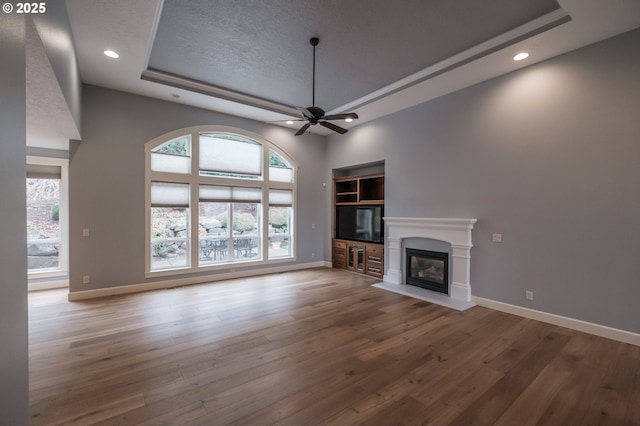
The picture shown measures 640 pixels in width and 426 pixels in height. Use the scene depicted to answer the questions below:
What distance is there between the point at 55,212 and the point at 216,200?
2.98 metres

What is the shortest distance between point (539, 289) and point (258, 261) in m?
5.23

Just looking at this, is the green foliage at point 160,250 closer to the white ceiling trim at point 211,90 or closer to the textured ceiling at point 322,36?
the white ceiling trim at point 211,90

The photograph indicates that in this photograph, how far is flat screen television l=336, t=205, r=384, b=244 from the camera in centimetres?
618

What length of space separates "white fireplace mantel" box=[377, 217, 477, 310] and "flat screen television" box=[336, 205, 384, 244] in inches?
20.6

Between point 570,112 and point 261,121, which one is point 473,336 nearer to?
point 570,112

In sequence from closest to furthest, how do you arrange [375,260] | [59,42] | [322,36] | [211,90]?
[59,42], [322,36], [211,90], [375,260]

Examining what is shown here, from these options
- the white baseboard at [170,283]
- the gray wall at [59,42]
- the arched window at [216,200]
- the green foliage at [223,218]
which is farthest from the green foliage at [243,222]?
the gray wall at [59,42]

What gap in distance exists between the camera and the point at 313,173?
7273 millimetres

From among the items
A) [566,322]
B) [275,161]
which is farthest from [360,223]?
[566,322]

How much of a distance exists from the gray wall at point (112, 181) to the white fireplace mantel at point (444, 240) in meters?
4.70

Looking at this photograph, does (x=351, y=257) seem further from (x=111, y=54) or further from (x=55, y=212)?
(x=55, y=212)

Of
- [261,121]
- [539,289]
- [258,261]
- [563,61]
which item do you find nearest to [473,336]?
[539,289]

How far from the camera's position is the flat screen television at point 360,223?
618cm

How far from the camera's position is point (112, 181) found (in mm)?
4723
